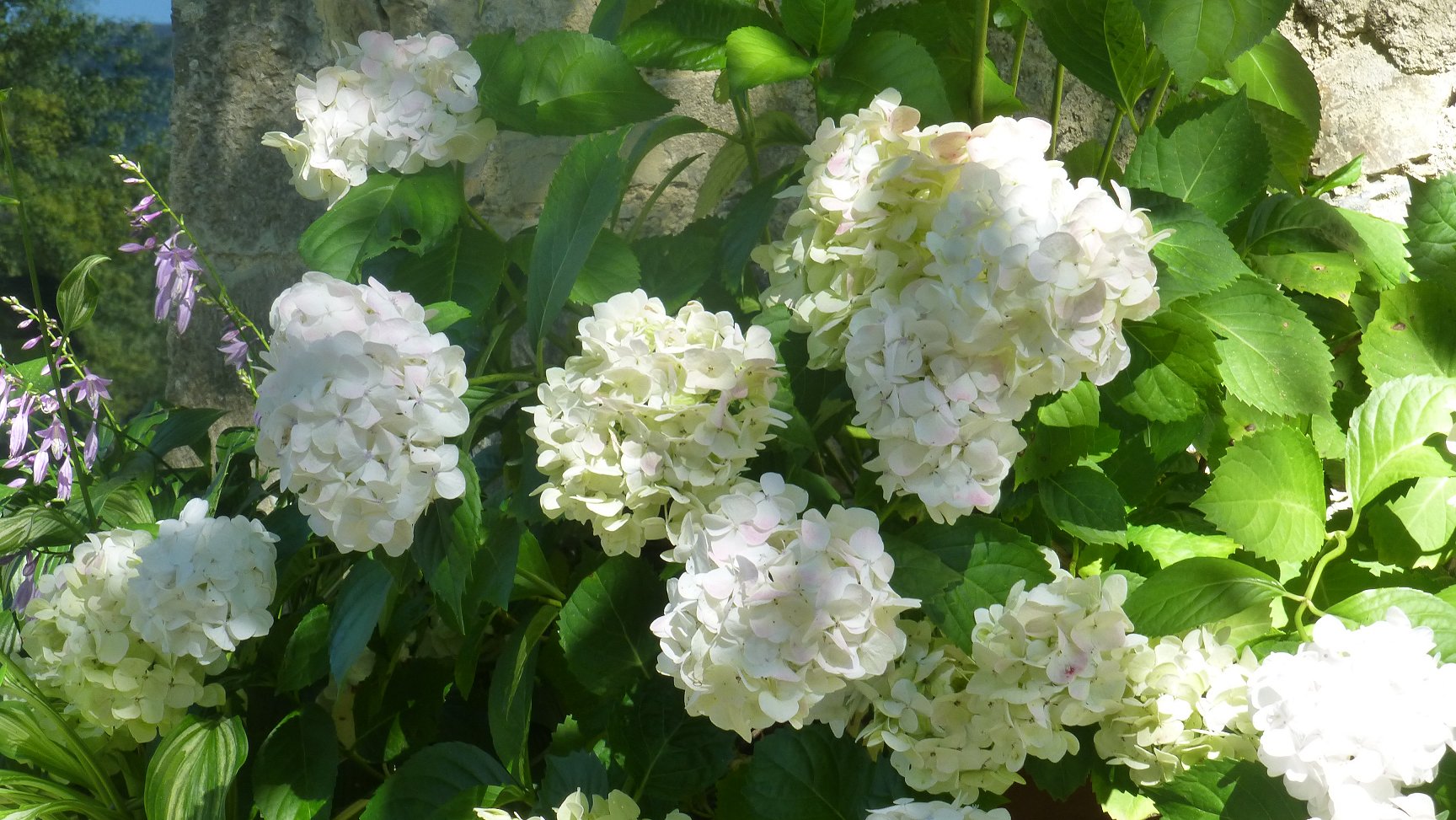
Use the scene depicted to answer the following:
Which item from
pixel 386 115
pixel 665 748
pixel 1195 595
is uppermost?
pixel 386 115

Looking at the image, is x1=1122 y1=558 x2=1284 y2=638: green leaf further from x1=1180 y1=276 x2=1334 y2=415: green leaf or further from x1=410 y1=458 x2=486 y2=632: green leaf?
x1=410 y1=458 x2=486 y2=632: green leaf

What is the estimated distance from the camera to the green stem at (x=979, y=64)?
90 centimetres

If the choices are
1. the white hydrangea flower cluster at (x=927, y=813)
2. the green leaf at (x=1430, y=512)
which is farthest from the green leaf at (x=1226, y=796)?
the green leaf at (x=1430, y=512)

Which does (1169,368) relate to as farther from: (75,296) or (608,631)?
(75,296)

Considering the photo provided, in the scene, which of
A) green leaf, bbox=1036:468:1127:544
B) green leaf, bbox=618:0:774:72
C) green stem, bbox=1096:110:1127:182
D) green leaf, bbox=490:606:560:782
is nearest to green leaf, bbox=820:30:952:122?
green leaf, bbox=618:0:774:72

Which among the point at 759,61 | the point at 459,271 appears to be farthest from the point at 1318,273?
the point at 459,271

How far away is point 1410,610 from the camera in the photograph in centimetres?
74

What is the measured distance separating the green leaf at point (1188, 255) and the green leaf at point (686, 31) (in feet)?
1.26

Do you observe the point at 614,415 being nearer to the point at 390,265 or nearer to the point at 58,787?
the point at 390,265

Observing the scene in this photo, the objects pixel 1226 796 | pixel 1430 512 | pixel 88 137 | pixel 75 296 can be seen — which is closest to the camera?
pixel 1226 796

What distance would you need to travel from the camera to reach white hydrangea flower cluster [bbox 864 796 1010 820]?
71 cm

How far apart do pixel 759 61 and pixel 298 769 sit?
0.78 meters

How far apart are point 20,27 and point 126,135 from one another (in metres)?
0.29

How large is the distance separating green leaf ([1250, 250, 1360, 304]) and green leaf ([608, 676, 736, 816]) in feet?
2.21
